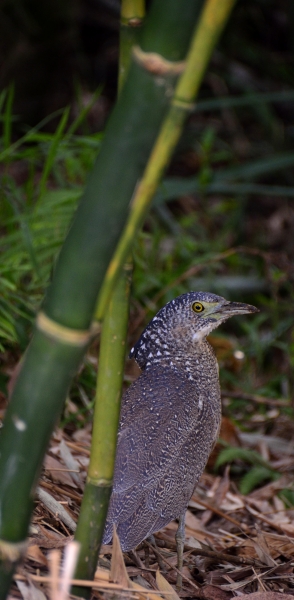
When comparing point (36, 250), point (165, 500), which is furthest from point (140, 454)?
point (36, 250)

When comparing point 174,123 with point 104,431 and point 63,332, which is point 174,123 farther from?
point 104,431

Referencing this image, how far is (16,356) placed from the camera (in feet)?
11.3

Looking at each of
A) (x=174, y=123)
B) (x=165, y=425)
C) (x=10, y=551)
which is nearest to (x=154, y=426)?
(x=165, y=425)

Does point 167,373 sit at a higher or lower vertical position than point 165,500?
higher

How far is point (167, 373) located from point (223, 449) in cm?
109

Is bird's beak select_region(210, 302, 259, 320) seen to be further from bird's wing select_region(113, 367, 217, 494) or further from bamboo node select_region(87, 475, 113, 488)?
bamboo node select_region(87, 475, 113, 488)

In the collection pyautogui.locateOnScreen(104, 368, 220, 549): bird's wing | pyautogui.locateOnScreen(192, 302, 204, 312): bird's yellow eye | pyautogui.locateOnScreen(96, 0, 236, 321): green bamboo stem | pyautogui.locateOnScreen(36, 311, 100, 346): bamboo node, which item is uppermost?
pyautogui.locateOnScreen(96, 0, 236, 321): green bamboo stem

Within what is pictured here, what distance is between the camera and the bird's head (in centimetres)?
280

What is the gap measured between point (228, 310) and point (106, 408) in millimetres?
1374

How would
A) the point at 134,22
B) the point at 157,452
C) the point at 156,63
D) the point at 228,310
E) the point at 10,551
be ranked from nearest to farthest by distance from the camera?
the point at 156,63 < the point at 10,551 < the point at 134,22 < the point at 157,452 < the point at 228,310

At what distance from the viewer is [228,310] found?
279cm

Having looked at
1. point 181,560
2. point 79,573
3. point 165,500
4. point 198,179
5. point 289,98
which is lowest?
point 181,560

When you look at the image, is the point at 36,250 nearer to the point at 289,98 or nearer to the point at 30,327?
→ the point at 30,327

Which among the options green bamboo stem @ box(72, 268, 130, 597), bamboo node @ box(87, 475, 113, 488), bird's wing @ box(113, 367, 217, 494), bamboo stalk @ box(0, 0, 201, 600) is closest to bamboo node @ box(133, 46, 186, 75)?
bamboo stalk @ box(0, 0, 201, 600)
